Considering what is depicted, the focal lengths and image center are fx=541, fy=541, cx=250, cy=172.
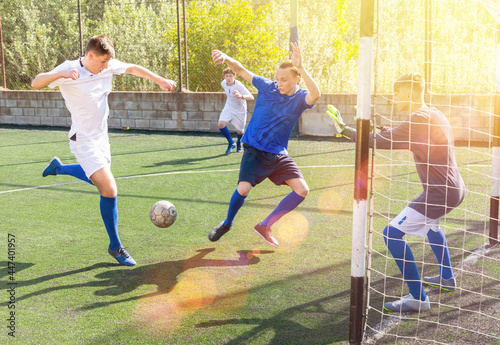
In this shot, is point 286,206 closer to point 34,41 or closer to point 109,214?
point 109,214

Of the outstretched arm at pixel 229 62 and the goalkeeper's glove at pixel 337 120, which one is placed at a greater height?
the outstretched arm at pixel 229 62

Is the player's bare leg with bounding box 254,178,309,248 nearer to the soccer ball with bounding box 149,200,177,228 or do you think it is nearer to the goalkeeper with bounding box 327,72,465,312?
the soccer ball with bounding box 149,200,177,228

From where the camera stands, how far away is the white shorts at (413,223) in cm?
402

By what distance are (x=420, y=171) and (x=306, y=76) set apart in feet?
4.43

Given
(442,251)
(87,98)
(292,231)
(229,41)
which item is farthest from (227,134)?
(442,251)

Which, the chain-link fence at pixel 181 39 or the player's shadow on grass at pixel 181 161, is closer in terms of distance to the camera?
the player's shadow on grass at pixel 181 161

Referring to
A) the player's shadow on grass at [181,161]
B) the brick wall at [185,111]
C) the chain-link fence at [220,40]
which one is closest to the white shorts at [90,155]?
the player's shadow on grass at [181,161]

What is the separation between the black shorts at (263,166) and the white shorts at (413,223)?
59.5 inches

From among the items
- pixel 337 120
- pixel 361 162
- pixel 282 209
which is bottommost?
pixel 282 209

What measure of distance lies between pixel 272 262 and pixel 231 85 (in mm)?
7192

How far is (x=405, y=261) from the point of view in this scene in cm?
402

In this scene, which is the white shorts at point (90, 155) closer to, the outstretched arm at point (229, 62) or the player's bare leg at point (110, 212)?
the player's bare leg at point (110, 212)

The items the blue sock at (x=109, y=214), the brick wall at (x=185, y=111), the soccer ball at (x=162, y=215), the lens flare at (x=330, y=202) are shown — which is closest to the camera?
the blue sock at (x=109, y=214)

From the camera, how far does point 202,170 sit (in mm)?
9648
